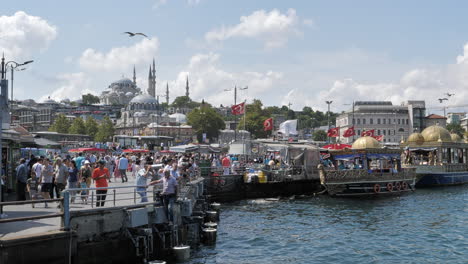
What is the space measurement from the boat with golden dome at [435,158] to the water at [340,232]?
41.0 feet

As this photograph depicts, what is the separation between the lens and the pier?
11.2 metres

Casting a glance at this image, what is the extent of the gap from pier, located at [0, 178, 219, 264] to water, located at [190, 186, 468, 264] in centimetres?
119

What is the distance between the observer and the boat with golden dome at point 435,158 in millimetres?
44625

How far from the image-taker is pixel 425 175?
44.4 meters

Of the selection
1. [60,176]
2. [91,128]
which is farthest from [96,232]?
[91,128]

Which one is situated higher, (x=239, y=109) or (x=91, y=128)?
(x=91, y=128)

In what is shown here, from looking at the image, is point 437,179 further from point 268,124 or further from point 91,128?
point 91,128

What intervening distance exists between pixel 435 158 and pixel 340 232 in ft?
97.9

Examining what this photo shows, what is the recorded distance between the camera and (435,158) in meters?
47.1

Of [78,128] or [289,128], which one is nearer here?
[289,128]

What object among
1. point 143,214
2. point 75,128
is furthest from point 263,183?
point 75,128

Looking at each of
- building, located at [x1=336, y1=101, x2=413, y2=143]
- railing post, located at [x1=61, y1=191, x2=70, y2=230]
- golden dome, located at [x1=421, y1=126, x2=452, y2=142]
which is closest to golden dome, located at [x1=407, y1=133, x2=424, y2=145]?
golden dome, located at [x1=421, y1=126, x2=452, y2=142]

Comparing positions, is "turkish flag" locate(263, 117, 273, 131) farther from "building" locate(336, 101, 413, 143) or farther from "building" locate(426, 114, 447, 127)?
"building" locate(426, 114, 447, 127)

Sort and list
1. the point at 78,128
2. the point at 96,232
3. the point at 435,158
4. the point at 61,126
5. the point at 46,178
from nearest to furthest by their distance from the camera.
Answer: the point at 96,232
the point at 46,178
the point at 435,158
the point at 78,128
the point at 61,126
